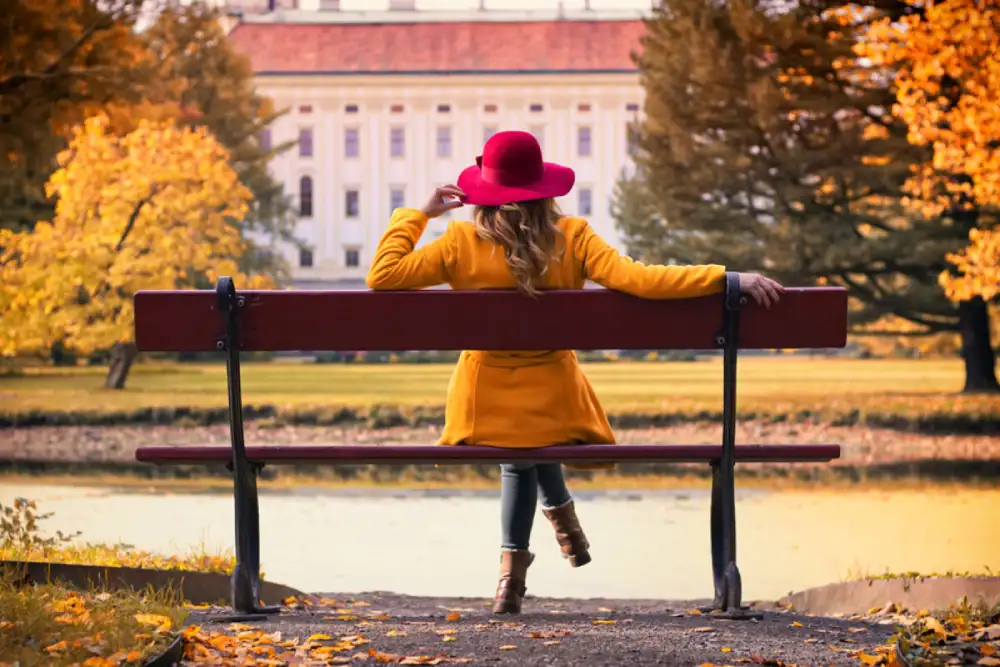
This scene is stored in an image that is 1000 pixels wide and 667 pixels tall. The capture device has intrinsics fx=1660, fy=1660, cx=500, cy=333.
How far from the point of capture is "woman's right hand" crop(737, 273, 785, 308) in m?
4.97

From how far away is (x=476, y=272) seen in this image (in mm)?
5062

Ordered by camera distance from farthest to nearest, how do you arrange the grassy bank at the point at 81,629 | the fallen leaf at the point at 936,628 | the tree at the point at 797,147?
the tree at the point at 797,147 < the fallen leaf at the point at 936,628 < the grassy bank at the point at 81,629

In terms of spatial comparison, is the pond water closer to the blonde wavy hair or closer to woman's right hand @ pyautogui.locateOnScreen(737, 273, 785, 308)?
woman's right hand @ pyautogui.locateOnScreen(737, 273, 785, 308)

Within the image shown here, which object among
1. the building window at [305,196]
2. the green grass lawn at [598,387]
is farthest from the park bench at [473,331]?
the building window at [305,196]

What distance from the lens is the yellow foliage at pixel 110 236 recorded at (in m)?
25.6

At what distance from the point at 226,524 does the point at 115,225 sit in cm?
1818

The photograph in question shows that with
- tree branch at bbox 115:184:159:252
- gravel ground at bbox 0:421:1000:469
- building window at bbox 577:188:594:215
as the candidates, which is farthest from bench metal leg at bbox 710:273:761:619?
building window at bbox 577:188:594:215

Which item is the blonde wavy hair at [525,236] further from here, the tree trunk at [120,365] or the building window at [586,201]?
the building window at [586,201]

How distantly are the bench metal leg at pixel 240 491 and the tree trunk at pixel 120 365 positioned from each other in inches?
953

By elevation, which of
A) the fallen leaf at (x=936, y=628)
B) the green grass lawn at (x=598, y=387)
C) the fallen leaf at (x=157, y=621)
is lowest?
the green grass lawn at (x=598, y=387)

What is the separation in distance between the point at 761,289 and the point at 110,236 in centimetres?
2253

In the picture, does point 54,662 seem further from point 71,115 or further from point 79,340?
point 79,340

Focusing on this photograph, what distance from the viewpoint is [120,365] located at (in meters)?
29.2

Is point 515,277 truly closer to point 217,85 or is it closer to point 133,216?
point 133,216
